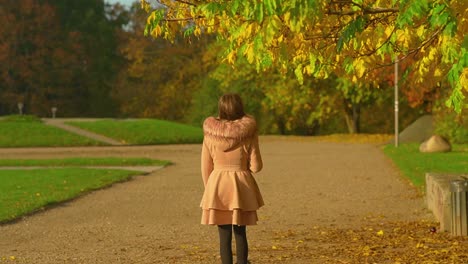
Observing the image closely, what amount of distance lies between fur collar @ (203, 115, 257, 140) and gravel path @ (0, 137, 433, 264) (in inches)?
72.6

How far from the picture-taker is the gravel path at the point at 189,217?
403 inches

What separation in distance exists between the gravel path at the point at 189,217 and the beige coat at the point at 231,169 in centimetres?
137

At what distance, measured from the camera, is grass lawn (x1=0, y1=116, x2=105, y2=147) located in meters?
39.4

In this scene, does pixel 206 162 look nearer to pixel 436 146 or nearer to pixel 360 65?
pixel 360 65

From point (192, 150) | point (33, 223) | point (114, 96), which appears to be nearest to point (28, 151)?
point (192, 150)

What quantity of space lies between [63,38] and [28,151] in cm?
2786

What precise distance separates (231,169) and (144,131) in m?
35.1

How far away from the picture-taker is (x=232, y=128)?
8102 millimetres

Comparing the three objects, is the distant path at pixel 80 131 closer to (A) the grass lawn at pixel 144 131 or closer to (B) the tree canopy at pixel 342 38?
(A) the grass lawn at pixel 144 131

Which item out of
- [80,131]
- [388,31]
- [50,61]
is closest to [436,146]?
[80,131]

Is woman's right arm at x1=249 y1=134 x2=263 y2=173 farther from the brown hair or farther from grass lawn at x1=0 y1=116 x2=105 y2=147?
grass lawn at x1=0 y1=116 x2=105 y2=147

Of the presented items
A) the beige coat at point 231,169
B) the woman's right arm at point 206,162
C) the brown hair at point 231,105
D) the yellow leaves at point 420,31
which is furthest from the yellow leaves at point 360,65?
the woman's right arm at point 206,162

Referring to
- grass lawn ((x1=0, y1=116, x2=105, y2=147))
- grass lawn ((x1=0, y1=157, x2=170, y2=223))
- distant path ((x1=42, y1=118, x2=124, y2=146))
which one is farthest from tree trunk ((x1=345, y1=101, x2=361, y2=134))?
grass lawn ((x1=0, y1=157, x2=170, y2=223))

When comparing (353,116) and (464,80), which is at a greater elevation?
(464,80)
